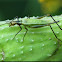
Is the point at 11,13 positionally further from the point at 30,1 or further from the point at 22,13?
the point at 30,1

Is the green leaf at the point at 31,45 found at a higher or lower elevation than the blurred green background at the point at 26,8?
lower

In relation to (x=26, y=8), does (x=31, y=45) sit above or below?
below

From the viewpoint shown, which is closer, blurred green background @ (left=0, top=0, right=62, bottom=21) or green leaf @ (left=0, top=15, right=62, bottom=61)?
green leaf @ (left=0, top=15, right=62, bottom=61)

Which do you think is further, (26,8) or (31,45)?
(26,8)

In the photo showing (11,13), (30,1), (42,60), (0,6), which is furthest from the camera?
(30,1)

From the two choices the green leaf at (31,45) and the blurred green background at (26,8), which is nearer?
the green leaf at (31,45)

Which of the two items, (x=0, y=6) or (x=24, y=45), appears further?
(x=0, y=6)

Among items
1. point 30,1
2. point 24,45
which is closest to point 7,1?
point 30,1

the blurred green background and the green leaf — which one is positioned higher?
the blurred green background
